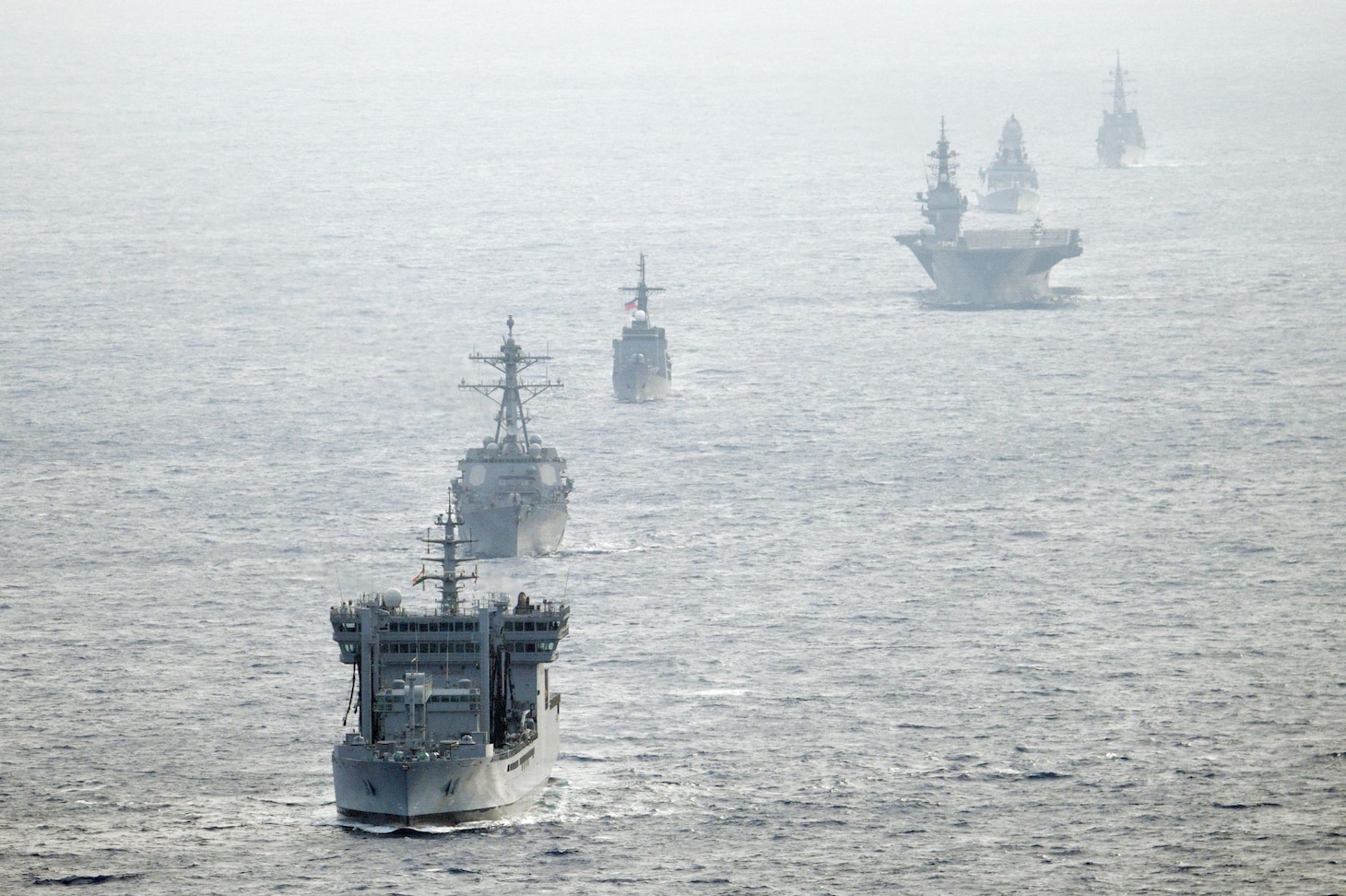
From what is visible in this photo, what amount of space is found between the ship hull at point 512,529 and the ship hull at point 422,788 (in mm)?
35694

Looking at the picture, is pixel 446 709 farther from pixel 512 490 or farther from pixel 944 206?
pixel 944 206

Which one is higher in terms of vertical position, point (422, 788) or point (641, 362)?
point (641, 362)

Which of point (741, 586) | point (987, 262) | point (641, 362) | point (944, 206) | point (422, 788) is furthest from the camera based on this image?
point (944, 206)

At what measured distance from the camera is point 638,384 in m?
151

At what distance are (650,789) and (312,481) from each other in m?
51.4

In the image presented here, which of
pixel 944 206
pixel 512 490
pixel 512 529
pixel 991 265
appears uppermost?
pixel 944 206

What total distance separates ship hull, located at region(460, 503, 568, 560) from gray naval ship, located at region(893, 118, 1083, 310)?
7436 cm

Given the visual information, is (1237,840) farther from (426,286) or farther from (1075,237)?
(426,286)

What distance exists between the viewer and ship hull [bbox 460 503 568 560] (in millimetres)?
114750

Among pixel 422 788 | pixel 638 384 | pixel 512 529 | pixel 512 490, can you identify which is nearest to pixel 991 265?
pixel 638 384

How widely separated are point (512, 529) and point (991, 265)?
255 ft

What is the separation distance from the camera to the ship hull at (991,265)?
607 feet

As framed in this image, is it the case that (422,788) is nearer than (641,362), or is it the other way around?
(422,788)

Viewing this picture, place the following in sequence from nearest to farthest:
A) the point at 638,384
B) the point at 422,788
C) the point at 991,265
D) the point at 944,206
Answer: the point at 422,788
the point at 638,384
the point at 991,265
the point at 944,206
